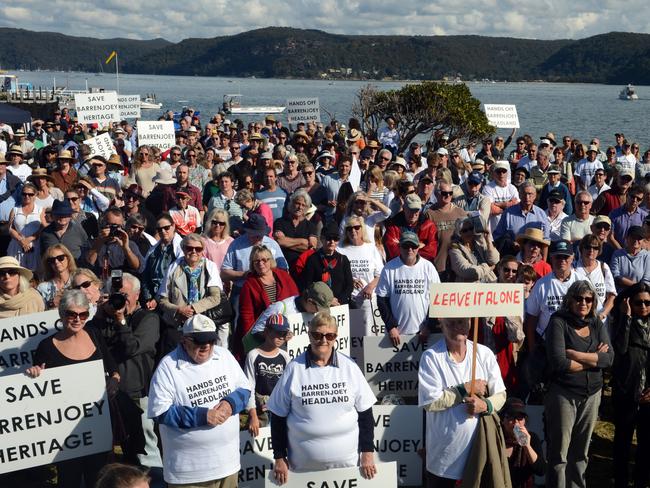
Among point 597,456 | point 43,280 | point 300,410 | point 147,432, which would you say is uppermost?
point 43,280

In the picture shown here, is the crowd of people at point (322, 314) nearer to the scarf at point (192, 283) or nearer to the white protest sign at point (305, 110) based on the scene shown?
the scarf at point (192, 283)

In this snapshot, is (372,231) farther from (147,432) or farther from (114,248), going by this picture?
(147,432)

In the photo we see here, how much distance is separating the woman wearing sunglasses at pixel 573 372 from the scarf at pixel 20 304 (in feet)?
13.3

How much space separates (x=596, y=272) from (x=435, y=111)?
22.0 meters

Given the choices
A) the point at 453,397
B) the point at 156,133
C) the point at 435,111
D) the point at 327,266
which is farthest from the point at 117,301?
the point at 435,111

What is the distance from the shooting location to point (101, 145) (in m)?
14.6

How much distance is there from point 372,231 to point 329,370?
392 cm

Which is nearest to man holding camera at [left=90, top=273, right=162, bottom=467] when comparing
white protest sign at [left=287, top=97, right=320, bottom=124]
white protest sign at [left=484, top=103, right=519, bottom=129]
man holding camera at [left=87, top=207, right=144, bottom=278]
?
man holding camera at [left=87, top=207, right=144, bottom=278]

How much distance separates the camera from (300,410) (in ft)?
17.6

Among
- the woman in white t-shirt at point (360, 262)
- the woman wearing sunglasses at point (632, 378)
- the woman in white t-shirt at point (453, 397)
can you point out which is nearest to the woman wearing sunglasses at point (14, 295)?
the woman in white t-shirt at point (360, 262)

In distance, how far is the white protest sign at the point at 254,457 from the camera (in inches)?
237

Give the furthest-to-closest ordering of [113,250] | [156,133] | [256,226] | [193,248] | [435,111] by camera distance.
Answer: [435,111], [156,133], [113,250], [256,226], [193,248]

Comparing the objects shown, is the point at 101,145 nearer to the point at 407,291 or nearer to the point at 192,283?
the point at 192,283

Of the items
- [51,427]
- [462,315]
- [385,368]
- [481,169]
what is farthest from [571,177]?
[51,427]
